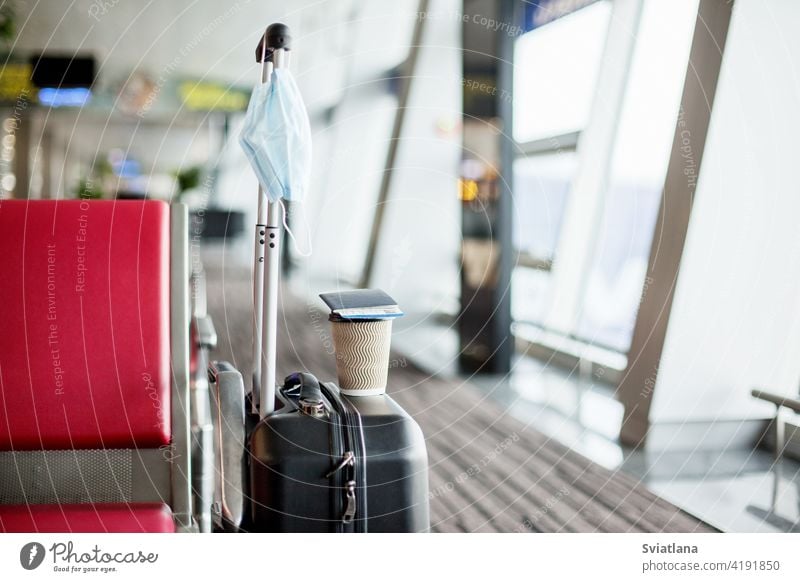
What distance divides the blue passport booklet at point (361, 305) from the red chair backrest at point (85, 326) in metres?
0.32

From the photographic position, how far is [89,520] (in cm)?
140

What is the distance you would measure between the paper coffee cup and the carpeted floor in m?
0.79

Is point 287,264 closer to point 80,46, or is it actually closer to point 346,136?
point 346,136

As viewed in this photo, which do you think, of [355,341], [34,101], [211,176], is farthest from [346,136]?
[355,341]

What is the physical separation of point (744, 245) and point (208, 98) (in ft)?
28.4

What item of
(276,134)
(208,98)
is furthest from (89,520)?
(208,98)

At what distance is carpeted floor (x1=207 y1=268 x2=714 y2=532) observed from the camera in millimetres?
2125

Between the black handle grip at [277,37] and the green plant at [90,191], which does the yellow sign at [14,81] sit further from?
the black handle grip at [277,37]

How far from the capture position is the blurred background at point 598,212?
2.63 meters

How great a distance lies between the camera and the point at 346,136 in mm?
8758

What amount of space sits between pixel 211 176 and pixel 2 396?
836 cm

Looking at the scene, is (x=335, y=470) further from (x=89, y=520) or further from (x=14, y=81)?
(x=14, y=81)

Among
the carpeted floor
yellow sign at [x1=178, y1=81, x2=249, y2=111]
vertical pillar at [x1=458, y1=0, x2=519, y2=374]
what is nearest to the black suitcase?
the carpeted floor
